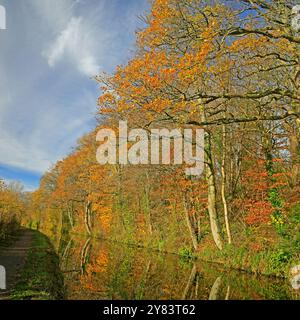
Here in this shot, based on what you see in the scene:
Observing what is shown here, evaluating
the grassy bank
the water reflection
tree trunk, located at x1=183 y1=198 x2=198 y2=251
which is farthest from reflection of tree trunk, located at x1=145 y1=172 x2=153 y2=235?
the grassy bank

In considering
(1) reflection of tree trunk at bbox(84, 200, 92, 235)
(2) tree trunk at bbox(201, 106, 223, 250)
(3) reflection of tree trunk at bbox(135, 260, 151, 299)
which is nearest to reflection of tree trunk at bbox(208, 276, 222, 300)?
(3) reflection of tree trunk at bbox(135, 260, 151, 299)

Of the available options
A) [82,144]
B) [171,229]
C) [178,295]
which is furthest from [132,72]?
[82,144]

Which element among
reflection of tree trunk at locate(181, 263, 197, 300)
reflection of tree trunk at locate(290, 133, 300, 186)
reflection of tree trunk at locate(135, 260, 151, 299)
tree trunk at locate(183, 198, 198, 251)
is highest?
reflection of tree trunk at locate(290, 133, 300, 186)

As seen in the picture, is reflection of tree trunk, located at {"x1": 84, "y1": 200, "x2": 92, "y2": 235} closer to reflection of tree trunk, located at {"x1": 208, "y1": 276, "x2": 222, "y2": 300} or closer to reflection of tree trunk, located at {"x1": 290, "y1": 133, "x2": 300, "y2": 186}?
reflection of tree trunk, located at {"x1": 290, "y1": 133, "x2": 300, "y2": 186}

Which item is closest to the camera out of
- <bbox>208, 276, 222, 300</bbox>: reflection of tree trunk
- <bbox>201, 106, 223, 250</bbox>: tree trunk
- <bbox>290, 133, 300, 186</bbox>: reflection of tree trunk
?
<bbox>208, 276, 222, 300</bbox>: reflection of tree trunk

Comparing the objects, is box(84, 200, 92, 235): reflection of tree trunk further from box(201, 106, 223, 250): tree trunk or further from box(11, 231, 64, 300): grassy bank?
box(201, 106, 223, 250): tree trunk

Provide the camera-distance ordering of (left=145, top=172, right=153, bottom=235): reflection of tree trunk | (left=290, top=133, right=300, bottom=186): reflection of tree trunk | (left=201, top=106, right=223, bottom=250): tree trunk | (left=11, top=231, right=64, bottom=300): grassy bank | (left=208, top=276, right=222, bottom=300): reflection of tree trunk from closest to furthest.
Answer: (left=11, top=231, right=64, bottom=300): grassy bank, (left=208, top=276, right=222, bottom=300): reflection of tree trunk, (left=290, top=133, right=300, bottom=186): reflection of tree trunk, (left=201, top=106, right=223, bottom=250): tree trunk, (left=145, top=172, right=153, bottom=235): reflection of tree trunk

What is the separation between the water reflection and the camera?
377 inches

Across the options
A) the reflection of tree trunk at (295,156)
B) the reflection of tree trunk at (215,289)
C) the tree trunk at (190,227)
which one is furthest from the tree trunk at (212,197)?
the reflection of tree trunk at (215,289)

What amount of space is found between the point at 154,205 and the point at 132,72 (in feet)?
45.5

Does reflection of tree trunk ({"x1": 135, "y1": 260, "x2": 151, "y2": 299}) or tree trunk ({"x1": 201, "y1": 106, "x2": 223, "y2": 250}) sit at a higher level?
tree trunk ({"x1": 201, "y1": 106, "x2": 223, "y2": 250})

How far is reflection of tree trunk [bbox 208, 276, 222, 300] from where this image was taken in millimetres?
9242

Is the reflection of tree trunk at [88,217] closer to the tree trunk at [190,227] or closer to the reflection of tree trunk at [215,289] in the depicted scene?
the tree trunk at [190,227]

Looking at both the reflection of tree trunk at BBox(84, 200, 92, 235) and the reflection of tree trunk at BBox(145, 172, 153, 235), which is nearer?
the reflection of tree trunk at BBox(145, 172, 153, 235)
